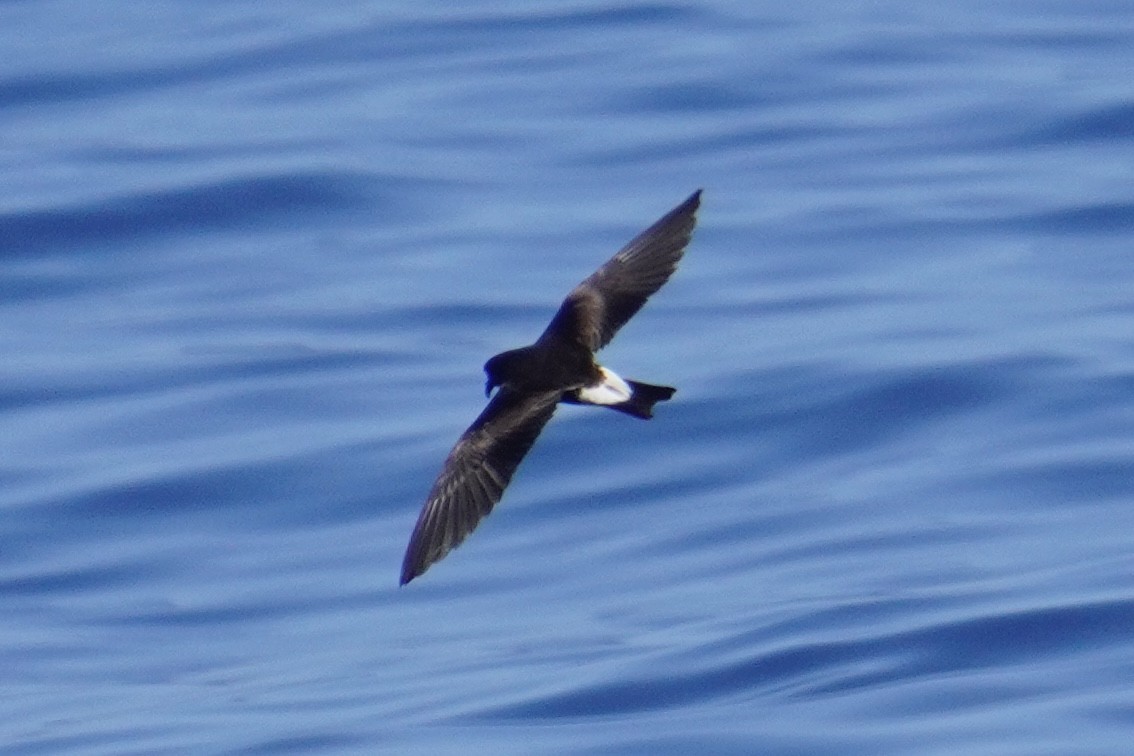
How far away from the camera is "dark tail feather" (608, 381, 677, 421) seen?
730 cm

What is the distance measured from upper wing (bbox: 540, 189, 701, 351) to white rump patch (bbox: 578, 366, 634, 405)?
2.30 feet

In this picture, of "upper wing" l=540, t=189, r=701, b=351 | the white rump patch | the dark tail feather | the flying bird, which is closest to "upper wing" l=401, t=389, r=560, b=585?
the flying bird

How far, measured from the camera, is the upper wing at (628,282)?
834 cm

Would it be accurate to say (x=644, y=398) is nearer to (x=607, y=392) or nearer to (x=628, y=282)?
(x=607, y=392)

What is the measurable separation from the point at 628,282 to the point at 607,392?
111 cm

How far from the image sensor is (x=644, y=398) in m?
7.42

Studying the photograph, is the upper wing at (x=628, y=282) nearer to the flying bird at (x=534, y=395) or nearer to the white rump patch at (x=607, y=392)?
the flying bird at (x=534, y=395)

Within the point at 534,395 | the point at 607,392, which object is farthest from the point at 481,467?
the point at 607,392

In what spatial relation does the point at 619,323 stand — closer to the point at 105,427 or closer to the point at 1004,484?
the point at 1004,484

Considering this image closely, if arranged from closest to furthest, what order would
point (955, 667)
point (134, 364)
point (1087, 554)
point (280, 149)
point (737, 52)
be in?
point (955, 667) → point (1087, 554) → point (134, 364) → point (280, 149) → point (737, 52)

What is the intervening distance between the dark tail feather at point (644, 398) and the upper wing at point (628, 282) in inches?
31.0

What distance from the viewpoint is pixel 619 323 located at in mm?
8359

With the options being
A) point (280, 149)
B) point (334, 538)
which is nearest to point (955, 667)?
point (334, 538)

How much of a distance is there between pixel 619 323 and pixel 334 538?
347 centimetres
